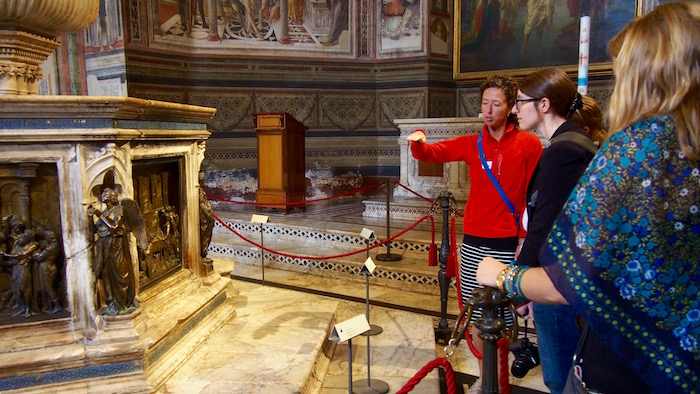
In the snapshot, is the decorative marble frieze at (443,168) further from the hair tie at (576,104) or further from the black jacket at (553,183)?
the black jacket at (553,183)

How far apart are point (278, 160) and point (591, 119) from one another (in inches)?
250

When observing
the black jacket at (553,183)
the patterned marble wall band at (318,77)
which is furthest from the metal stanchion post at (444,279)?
the patterned marble wall band at (318,77)

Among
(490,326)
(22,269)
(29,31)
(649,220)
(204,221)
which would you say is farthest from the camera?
(204,221)

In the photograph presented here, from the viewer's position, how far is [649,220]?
1.20 metres

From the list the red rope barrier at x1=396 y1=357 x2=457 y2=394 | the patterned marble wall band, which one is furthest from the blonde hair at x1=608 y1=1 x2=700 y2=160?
the patterned marble wall band

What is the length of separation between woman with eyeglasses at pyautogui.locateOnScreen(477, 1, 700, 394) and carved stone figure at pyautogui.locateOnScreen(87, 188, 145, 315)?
2.40m

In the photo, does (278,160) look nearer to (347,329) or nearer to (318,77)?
(318,77)

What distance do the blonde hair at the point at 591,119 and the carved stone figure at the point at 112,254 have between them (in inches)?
93.7

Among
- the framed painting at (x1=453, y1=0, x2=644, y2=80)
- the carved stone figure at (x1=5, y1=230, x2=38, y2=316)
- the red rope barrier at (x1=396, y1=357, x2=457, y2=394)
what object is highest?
the framed painting at (x1=453, y1=0, x2=644, y2=80)

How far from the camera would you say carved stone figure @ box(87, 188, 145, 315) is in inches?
113

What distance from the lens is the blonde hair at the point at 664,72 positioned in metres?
1.19

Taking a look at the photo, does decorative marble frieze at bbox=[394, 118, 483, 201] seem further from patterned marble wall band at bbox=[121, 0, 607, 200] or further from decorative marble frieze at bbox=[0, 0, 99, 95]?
decorative marble frieze at bbox=[0, 0, 99, 95]

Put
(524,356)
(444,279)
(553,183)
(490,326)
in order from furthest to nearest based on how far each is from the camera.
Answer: (444,279) < (524,356) < (553,183) < (490,326)

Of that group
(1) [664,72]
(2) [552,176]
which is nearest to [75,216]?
(2) [552,176]
